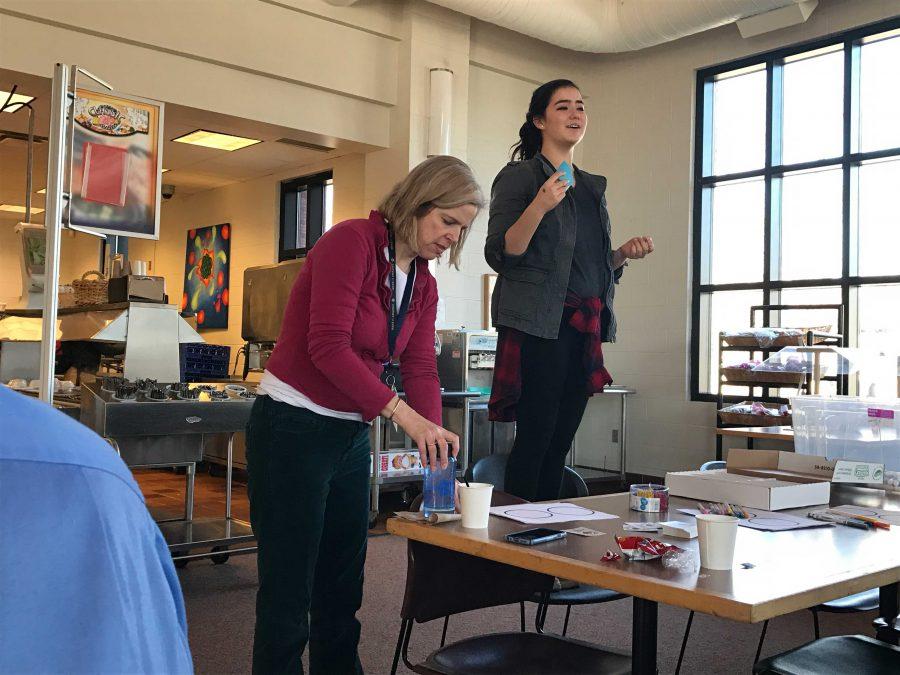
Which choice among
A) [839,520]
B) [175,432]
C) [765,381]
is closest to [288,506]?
[839,520]

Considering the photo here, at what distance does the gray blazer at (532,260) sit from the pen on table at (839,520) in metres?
0.79

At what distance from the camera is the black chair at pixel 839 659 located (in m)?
1.79

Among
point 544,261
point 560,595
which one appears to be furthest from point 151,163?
point 560,595

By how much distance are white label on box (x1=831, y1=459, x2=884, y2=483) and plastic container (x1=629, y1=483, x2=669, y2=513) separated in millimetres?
580

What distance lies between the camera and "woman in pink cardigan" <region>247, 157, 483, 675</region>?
1.75 meters

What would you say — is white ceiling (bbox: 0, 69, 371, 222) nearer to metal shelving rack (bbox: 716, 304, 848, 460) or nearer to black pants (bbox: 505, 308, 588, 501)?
metal shelving rack (bbox: 716, 304, 848, 460)

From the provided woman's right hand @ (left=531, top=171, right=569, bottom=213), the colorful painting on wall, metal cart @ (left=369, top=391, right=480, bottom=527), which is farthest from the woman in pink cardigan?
the colorful painting on wall

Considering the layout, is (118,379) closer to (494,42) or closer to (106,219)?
(106,219)

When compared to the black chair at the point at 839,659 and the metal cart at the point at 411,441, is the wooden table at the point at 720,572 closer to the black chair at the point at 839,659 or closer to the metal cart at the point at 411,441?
the black chair at the point at 839,659

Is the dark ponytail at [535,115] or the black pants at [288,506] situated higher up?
the dark ponytail at [535,115]

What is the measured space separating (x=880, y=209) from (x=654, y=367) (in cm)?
207

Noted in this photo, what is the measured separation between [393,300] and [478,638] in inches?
28.9

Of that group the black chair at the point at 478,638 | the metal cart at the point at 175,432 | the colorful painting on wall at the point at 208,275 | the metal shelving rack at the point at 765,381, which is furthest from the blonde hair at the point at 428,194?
the colorful painting on wall at the point at 208,275

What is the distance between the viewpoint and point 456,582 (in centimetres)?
185
